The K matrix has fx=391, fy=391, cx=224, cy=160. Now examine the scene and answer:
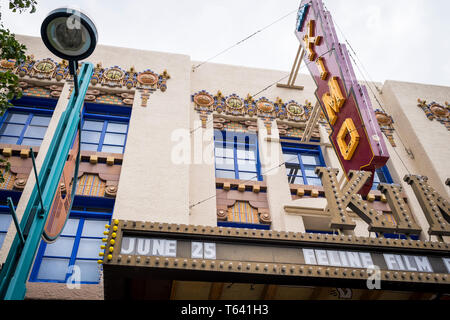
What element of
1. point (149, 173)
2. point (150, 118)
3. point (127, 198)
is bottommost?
point (127, 198)

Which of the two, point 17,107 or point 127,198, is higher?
point 17,107

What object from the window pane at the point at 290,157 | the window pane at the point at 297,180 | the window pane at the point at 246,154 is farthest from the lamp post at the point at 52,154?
the window pane at the point at 290,157

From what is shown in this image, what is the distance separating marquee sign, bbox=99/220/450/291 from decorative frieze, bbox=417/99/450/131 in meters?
9.35

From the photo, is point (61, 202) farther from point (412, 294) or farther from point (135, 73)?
point (135, 73)

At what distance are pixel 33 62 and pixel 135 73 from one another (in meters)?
3.44

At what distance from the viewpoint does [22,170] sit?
1048 cm

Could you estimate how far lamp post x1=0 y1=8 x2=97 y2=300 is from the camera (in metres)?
3.92

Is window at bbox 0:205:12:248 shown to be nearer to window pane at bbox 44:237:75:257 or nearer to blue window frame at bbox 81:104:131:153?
window pane at bbox 44:237:75:257

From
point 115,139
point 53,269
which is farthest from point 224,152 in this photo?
point 53,269

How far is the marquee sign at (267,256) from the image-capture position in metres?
5.76

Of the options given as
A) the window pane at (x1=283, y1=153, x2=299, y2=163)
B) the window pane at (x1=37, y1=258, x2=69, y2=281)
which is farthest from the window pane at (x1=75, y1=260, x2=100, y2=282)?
the window pane at (x1=283, y1=153, x2=299, y2=163)

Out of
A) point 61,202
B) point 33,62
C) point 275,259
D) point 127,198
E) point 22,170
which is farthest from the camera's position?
point 33,62
